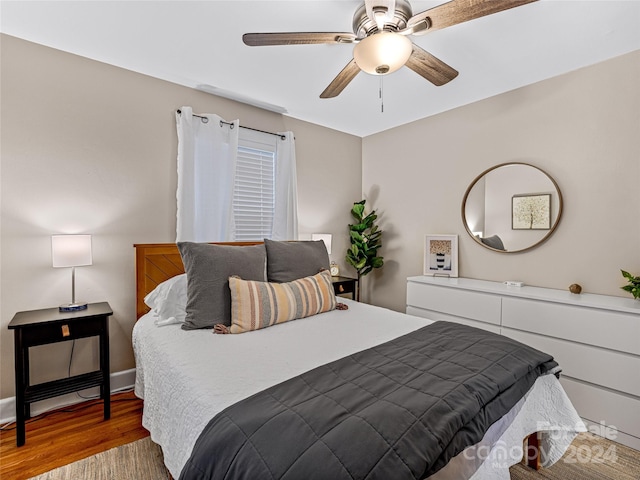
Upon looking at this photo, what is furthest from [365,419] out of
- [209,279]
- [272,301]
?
[209,279]

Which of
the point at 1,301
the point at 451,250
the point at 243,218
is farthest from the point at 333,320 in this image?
the point at 1,301

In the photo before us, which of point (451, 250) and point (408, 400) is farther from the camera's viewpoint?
point (451, 250)

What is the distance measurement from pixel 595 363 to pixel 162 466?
2.77 meters

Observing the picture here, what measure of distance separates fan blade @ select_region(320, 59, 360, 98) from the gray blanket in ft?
5.29

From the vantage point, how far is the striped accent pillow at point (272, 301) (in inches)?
75.0

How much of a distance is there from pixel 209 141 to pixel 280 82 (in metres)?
→ 0.82

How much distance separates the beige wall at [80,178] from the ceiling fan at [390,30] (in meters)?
1.45

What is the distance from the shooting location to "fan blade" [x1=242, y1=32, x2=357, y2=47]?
156cm

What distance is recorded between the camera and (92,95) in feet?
7.70

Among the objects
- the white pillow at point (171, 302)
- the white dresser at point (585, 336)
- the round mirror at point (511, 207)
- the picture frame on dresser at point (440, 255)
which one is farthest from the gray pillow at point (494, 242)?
the white pillow at point (171, 302)

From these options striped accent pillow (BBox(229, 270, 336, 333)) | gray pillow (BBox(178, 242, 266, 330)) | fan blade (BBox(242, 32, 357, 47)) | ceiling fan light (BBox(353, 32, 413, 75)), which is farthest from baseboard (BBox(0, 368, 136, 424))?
ceiling fan light (BBox(353, 32, 413, 75))

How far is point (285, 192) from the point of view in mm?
3350

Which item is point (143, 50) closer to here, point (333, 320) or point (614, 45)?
point (333, 320)

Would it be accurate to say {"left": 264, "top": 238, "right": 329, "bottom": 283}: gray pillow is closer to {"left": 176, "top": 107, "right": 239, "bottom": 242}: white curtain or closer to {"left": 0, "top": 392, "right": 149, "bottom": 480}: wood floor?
{"left": 176, "top": 107, "right": 239, "bottom": 242}: white curtain
